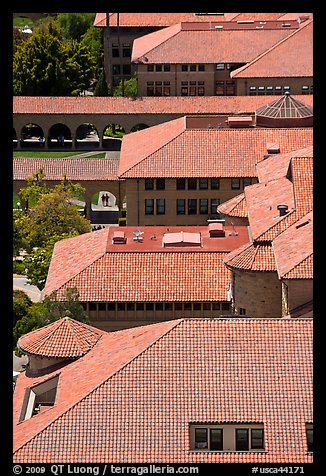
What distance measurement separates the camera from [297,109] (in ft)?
349

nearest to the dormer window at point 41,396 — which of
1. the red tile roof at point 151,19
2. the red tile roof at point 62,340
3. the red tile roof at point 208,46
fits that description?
the red tile roof at point 62,340

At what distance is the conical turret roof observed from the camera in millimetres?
106062

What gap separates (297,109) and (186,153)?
11090 mm

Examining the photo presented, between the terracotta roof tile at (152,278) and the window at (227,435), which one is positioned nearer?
the window at (227,435)

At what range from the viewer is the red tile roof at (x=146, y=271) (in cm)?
7481

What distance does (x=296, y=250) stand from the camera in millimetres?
67312

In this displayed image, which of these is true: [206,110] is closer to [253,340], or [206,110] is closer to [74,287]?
[74,287]

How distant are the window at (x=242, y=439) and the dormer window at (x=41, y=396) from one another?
10972 millimetres

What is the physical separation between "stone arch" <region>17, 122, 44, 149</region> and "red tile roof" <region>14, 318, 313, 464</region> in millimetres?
84984

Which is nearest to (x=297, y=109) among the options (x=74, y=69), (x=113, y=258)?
(x=113, y=258)

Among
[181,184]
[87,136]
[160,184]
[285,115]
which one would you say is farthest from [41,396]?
[87,136]

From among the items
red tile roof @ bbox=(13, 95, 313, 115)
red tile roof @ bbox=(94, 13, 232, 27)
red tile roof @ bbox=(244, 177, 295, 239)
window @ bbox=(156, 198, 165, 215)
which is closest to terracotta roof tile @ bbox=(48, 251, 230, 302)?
red tile roof @ bbox=(244, 177, 295, 239)

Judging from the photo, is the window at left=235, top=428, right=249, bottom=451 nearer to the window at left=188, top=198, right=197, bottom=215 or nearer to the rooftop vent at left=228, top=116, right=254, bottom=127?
the window at left=188, top=198, right=197, bottom=215

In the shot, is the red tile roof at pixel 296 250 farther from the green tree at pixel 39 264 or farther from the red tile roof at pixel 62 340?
the green tree at pixel 39 264
